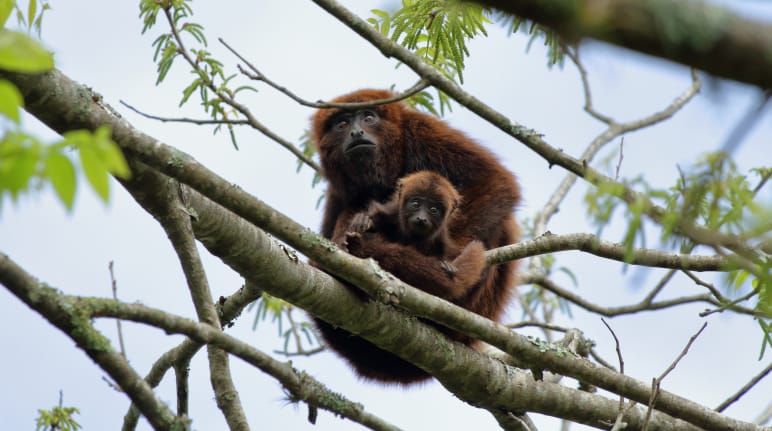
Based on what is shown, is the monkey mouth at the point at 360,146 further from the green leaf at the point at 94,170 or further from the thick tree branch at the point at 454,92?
the green leaf at the point at 94,170

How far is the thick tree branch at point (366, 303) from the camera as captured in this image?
3.31m

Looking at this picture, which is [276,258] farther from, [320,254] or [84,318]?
[84,318]

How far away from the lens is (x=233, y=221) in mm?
3818

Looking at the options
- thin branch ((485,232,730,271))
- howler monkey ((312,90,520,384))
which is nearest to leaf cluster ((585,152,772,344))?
thin branch ((485,232,730,271))

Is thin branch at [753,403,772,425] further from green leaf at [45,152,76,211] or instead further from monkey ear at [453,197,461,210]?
green leaf at [45,152,76,211]

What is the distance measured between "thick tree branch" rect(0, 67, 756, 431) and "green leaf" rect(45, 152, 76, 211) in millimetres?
1560

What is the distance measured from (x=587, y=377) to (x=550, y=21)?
3.05 m

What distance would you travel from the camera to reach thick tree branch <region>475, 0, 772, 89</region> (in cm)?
159

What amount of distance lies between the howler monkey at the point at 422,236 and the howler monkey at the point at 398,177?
3.7 inches

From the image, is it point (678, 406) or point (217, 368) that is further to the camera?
point (678, 406)

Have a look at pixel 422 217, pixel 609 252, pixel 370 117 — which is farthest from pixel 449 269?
pixel 370 117

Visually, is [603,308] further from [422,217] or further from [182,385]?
[182,385]

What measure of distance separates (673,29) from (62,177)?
48.2 inches

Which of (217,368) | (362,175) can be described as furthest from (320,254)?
(362,175)
